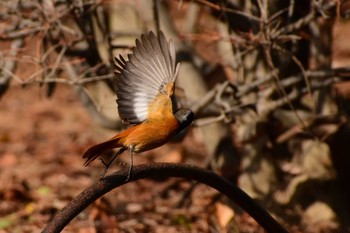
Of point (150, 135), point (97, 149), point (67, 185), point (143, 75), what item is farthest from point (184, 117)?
point (67, 185)

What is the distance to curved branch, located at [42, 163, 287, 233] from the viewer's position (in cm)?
298

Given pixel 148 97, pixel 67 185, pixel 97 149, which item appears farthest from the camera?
pixel 67 185

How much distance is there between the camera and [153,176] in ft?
11.4

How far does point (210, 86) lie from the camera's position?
6258 mm

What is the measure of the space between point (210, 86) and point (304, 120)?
3.88 ft

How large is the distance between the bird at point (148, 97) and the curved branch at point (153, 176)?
0.13 meters

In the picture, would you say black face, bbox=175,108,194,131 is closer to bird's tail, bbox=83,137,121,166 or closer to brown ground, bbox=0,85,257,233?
bird's tail, bbox=83,137,121,166

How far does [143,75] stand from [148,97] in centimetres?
13

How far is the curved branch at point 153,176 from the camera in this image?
117 inches

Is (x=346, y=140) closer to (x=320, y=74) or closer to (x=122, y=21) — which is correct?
(x=320, y=74)

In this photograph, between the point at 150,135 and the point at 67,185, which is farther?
the point at 67,185

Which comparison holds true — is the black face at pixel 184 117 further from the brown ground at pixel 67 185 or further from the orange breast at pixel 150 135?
the brown ground at pixel 67 185

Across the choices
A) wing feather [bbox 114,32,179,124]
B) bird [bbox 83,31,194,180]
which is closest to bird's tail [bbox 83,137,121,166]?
bird [bbox 83,31,194,180]

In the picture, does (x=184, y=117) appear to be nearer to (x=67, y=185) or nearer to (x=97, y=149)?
(x=97, y=149)
